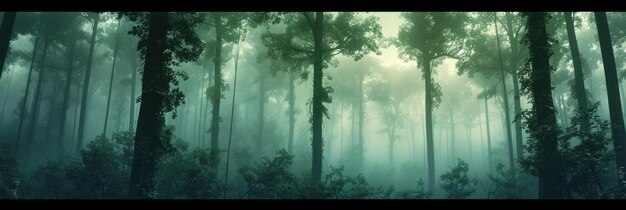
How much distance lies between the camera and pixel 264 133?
117 feet

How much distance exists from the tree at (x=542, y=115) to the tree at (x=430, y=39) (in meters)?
8.70

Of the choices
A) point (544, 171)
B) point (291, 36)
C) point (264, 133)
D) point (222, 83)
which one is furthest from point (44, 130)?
point (544, 171)

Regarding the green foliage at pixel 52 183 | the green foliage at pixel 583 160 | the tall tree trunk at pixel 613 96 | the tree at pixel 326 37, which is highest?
the tree at pixel 326 37

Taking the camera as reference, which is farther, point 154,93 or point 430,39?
point 430,39

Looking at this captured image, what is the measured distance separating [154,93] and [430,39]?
566 inches

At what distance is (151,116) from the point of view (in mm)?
9539

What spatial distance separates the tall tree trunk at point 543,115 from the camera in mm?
9328

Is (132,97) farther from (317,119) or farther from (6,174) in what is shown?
(317,119)

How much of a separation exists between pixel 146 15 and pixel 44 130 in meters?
36.3

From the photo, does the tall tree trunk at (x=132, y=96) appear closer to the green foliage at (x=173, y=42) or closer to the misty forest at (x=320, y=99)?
the misty forest at (x=320, y=99)

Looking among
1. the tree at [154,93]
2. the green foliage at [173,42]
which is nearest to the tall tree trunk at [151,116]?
the tree at [154,93]

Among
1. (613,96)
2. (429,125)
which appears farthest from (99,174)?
(613,96)

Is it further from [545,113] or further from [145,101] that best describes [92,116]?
[545,113]

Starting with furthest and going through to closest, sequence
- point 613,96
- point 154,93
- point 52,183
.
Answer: point 52,183
point 613,96
point 154,93
